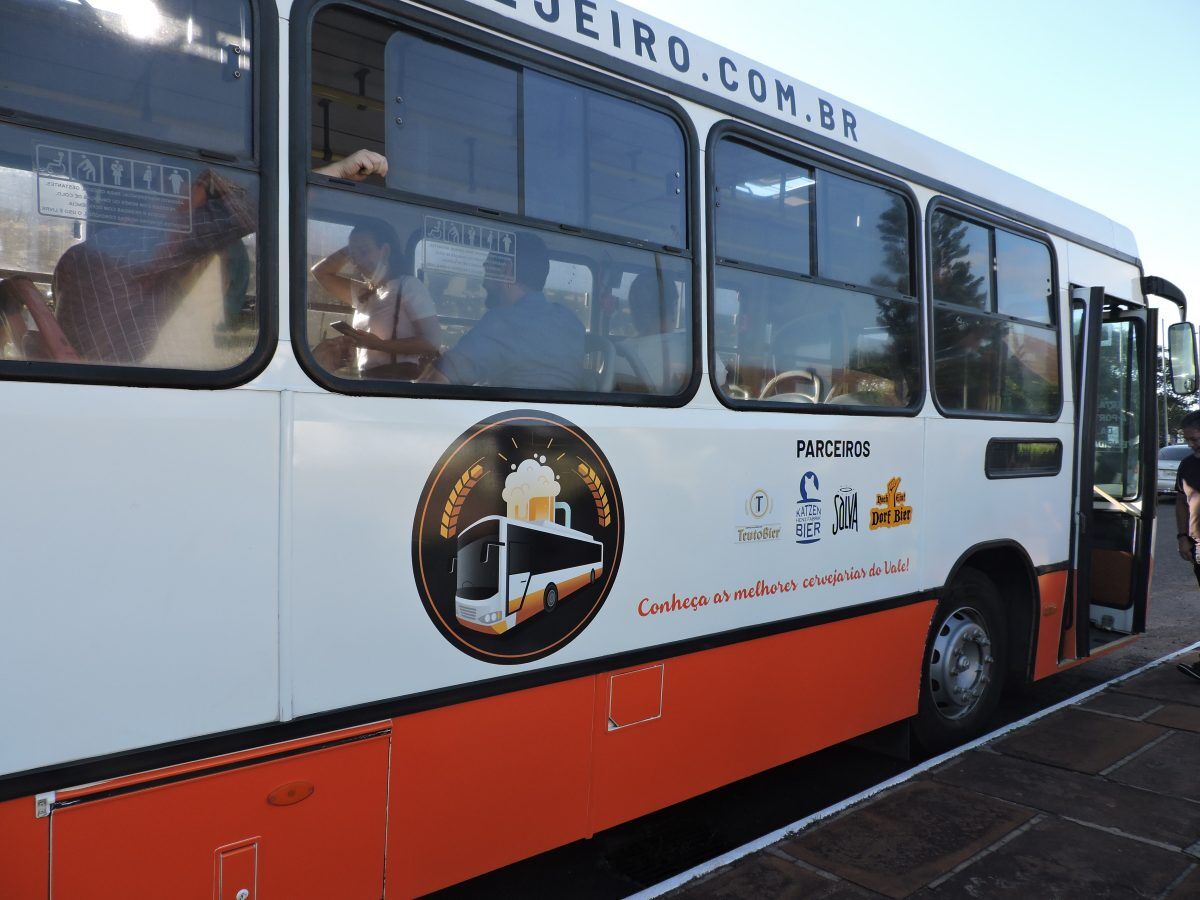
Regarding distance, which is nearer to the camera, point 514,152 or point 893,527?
point 514,152

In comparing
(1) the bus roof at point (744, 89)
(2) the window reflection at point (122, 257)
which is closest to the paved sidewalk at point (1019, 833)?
(2) the window reflection at point (122, 257)

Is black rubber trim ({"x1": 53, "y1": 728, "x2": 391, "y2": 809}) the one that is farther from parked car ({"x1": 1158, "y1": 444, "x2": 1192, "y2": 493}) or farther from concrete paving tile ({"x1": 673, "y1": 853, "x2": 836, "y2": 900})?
parked car ({"x1": 1158, "y1": 444, "x2": 1192, "y2": 493})

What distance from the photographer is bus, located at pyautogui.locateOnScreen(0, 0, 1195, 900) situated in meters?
1.96

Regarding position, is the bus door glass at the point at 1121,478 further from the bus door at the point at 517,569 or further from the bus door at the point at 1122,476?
the bus door at the point at 517,569

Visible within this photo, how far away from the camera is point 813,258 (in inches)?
147

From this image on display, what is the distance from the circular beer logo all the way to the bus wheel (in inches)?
92.1

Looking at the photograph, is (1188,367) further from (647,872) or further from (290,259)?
(290,259)

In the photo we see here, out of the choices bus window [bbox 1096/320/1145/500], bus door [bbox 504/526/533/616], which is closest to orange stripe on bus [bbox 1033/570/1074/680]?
bus window [bbox 1096/320/1145/500]

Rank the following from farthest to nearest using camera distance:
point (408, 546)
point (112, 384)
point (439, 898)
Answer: point (439, 898), point (408, 546), point (112, 384)

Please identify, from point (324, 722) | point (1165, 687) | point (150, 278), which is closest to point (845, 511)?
point (324, 722)

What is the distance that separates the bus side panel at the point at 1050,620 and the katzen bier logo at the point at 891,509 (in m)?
1.47

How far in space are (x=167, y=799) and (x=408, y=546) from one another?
0.81 meters

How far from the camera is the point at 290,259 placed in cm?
227

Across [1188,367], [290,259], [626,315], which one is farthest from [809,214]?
[1188,367]
